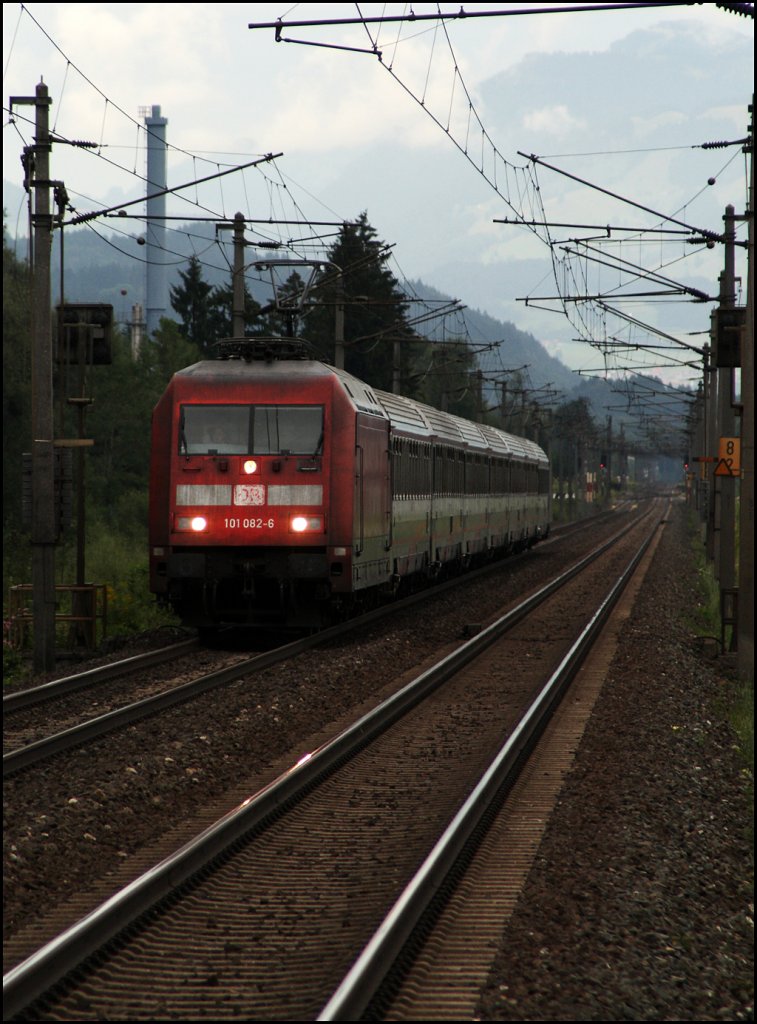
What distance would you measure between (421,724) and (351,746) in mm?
1563

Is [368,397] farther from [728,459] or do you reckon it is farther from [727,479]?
[727,479]

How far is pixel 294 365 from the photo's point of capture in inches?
708

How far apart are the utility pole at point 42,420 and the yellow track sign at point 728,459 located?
10500 mm

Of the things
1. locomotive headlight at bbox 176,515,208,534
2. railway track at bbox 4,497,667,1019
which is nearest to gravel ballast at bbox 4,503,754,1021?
railway track at bbox 4,497,667,1019

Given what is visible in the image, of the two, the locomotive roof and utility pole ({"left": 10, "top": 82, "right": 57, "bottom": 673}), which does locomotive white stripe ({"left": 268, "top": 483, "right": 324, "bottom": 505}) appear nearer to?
the locomotive roof

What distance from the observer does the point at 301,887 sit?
722cm

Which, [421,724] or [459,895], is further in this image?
[421,724]

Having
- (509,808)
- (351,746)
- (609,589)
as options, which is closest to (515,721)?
(351,746)

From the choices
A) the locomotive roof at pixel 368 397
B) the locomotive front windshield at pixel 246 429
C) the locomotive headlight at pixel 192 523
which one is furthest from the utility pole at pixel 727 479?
the locomotive headlight at pixel 192 523

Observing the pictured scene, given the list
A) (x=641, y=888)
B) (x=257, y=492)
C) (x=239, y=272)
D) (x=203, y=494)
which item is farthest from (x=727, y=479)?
(x=641, y=888)

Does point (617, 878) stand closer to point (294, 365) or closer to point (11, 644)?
point (294, 365)

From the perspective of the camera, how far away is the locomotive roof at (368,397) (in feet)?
57.9

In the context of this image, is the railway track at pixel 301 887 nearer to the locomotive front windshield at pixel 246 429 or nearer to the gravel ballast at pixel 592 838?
the gravel ballast at pixel 592 838

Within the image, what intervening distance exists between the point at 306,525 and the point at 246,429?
1.47 metres
